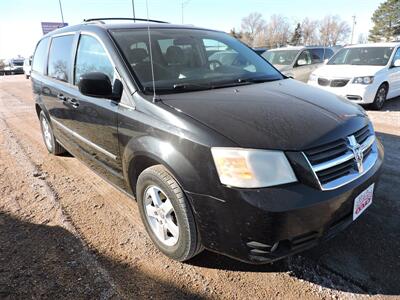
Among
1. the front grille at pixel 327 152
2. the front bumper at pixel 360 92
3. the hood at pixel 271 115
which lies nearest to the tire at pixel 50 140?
the hood at pixel 271 115

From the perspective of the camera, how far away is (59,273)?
2482 mm

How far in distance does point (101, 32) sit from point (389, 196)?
10.6ft

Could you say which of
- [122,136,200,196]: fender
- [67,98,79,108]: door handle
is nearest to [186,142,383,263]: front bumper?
[122,136,200,196]: fender

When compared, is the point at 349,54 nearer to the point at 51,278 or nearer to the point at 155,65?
the point at 155,65

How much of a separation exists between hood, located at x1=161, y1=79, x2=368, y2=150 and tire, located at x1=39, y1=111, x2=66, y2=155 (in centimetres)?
304

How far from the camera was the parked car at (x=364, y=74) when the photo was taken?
741cm

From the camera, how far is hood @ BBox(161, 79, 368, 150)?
82.6 inches

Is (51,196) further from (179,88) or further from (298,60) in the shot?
(298,60)

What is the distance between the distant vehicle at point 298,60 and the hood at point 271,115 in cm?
715

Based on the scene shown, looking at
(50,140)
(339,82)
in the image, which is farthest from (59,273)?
(339,82)

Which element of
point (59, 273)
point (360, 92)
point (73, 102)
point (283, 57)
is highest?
point (73, 102)

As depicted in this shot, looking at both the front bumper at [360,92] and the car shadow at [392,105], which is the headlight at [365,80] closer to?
the front bumper at [360,92]

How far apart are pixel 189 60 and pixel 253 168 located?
62.1 inches

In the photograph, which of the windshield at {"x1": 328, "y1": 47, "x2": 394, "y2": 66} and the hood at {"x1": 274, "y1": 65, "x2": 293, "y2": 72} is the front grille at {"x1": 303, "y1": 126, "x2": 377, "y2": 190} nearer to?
the windshield at {"x1": 328, "y1": 47, "x2": 394, "y2": 66}
